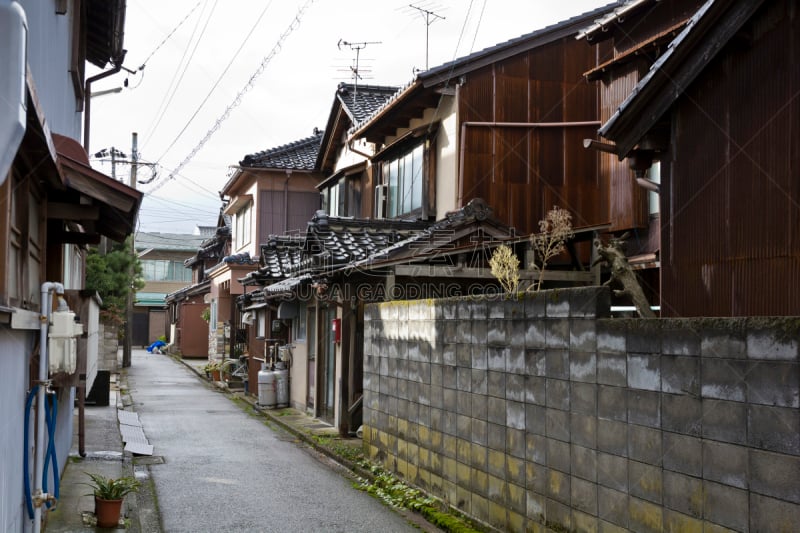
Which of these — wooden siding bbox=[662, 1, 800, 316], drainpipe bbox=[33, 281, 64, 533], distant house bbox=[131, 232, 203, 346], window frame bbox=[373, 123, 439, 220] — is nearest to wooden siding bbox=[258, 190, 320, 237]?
window frame bbox=[373, 123, 439, 220]

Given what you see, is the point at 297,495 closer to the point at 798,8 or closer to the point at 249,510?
the point at 249,510

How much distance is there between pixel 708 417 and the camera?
5629 mm

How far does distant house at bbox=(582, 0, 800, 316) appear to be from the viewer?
25.0 feet

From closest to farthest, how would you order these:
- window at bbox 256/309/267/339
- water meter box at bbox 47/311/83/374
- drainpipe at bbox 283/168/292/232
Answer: water meter box at bbox 47/311/83/374 → window at bbox 256/309/267/339 → drainpipe at bbox 283/168/292/232

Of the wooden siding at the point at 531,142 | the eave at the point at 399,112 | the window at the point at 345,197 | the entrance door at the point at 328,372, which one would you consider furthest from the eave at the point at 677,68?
the window at the point at 345,197

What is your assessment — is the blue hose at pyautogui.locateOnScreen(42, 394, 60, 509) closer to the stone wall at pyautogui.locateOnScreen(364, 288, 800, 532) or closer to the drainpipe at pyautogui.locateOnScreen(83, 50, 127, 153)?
the stone wall at pyautogui.locateOnScreen(364, 288, 800, 532)

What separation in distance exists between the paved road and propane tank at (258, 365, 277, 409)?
119 centimetres

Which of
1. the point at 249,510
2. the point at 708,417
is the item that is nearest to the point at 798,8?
the point at 708,417

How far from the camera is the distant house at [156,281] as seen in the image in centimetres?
6750

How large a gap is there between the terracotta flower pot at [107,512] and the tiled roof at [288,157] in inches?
887

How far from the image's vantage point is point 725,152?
27.4 feet

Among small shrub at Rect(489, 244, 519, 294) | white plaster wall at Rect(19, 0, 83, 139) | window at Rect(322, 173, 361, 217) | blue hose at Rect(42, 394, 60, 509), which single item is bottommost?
blue hose at Rect(42, 394, 60, 509)

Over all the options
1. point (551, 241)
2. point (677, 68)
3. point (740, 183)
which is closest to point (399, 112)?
point (551, 241)

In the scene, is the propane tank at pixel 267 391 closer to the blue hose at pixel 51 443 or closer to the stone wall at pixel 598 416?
the stone wall at pixel 598 416
